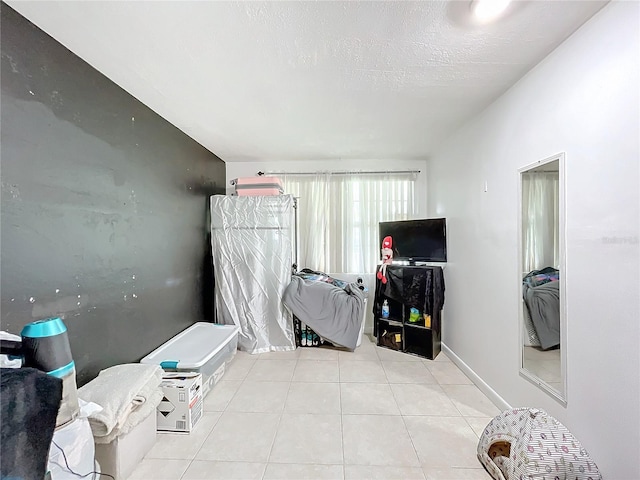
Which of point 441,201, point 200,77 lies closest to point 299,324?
point 441,201

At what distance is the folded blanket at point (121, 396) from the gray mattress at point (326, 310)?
1.56 m

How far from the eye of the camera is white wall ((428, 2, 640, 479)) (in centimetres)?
115

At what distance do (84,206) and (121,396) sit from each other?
1110 mm

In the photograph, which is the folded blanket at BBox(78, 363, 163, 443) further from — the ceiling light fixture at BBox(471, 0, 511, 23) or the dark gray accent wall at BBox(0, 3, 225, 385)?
the ceiling light fixture at BBox(471, 0, 511, 23)

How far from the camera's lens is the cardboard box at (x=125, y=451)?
1.39 meters

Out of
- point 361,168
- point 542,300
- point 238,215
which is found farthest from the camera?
point 361,168

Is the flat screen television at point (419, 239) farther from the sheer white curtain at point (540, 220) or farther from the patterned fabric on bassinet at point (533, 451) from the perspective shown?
the patterned fabric on bassinet at point (533, 451)

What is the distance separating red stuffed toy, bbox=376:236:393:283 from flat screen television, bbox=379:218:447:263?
0.22 feet

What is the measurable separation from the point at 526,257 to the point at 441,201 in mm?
1571

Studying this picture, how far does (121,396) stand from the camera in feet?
4.64

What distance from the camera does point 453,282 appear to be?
9.43 feet

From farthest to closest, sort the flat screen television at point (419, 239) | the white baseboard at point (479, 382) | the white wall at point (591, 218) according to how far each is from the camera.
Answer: the flat screen television at point (419, 239)
the white baseboard at point (479, 382)
the white wall at point (591, 218)

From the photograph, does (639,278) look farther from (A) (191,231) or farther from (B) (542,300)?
(A) (191,231)

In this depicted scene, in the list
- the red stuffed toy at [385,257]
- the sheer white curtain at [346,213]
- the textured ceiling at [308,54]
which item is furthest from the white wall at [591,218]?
the sheer white curtain at [346,213]
